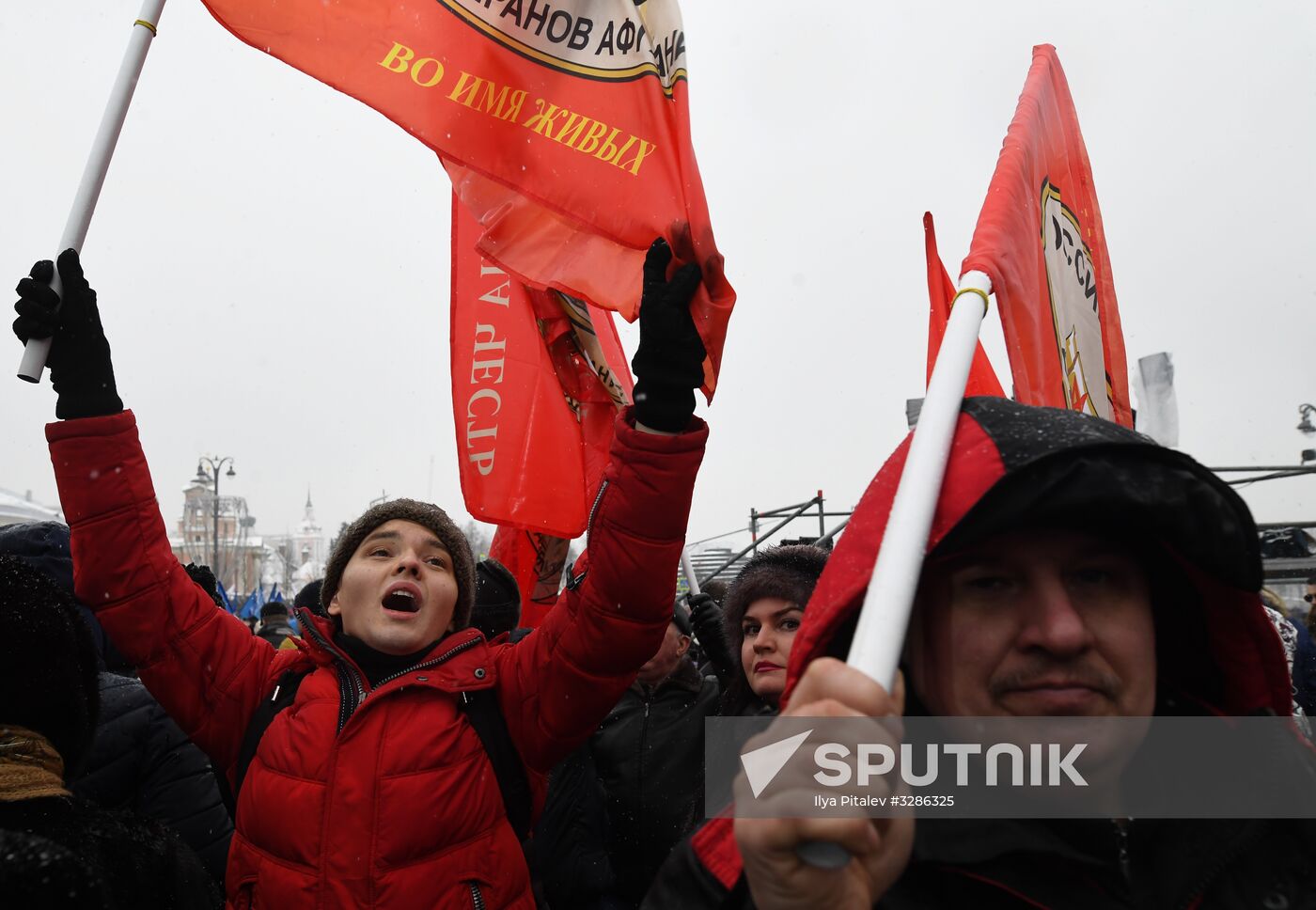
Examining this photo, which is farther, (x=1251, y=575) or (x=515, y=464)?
(x=515, y=464)

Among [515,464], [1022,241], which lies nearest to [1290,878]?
[1022,241]

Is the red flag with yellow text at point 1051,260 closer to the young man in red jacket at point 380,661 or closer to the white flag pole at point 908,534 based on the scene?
the white flag pole at point 908,534

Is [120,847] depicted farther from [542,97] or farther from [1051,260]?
[1051,260]

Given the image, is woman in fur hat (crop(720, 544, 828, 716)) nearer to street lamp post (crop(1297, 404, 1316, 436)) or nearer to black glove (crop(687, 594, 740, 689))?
black glove (crop(687, 594, 740, 689))

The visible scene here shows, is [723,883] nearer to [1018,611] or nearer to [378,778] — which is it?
[1018,611]

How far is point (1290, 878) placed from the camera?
3.63 feet

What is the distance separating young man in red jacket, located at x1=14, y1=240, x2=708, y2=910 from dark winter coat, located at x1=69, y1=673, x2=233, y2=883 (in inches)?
15.9

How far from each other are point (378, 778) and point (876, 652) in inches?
55.8

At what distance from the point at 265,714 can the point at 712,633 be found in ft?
6.07

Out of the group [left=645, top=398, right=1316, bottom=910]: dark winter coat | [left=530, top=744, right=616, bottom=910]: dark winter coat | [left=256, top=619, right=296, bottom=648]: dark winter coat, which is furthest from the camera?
[left=256, top=619, right=296, bottom=648]: dark winter coat

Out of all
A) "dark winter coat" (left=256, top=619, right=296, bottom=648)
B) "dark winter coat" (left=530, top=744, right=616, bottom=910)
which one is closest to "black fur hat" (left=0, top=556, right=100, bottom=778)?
"dark winter coat" (left=530, top=744, right=616, bottom=910)

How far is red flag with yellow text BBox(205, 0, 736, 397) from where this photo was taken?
2.57m

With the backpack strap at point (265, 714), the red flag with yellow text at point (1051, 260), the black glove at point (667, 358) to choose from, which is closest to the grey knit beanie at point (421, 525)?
the backpack strap at point (265, 714)

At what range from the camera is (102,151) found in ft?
7.34
